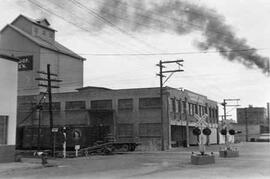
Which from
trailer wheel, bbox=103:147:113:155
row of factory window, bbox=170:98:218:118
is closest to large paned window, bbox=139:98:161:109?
row of factory window, bbox=170:98:218:118

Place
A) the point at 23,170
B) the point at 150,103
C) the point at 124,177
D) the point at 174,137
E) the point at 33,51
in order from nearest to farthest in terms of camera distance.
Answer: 1. the point at 124,177
2. the point at 23,170
3. the point at 150,103
4. the point at 174,137
5. the point at 33,51

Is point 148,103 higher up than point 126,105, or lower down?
higher up

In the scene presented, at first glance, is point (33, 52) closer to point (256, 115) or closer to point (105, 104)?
point (105, 104)

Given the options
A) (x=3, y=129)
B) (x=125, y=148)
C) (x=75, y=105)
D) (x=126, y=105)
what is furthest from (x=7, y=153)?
(x=75, y=105)

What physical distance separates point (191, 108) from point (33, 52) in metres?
27.0

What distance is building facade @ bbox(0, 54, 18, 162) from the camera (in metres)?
24.9

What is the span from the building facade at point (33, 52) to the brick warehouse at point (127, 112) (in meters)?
4.33

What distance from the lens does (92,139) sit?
4172 cm

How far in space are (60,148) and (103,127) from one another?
16.6ft

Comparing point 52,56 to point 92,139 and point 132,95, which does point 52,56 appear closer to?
point 132,95

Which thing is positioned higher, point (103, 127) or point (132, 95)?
point (132, 95)

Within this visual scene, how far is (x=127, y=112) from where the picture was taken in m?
54.2

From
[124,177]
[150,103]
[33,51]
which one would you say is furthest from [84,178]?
[33,51]

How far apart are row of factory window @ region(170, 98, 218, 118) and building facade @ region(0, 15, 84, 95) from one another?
21696 millimetres
